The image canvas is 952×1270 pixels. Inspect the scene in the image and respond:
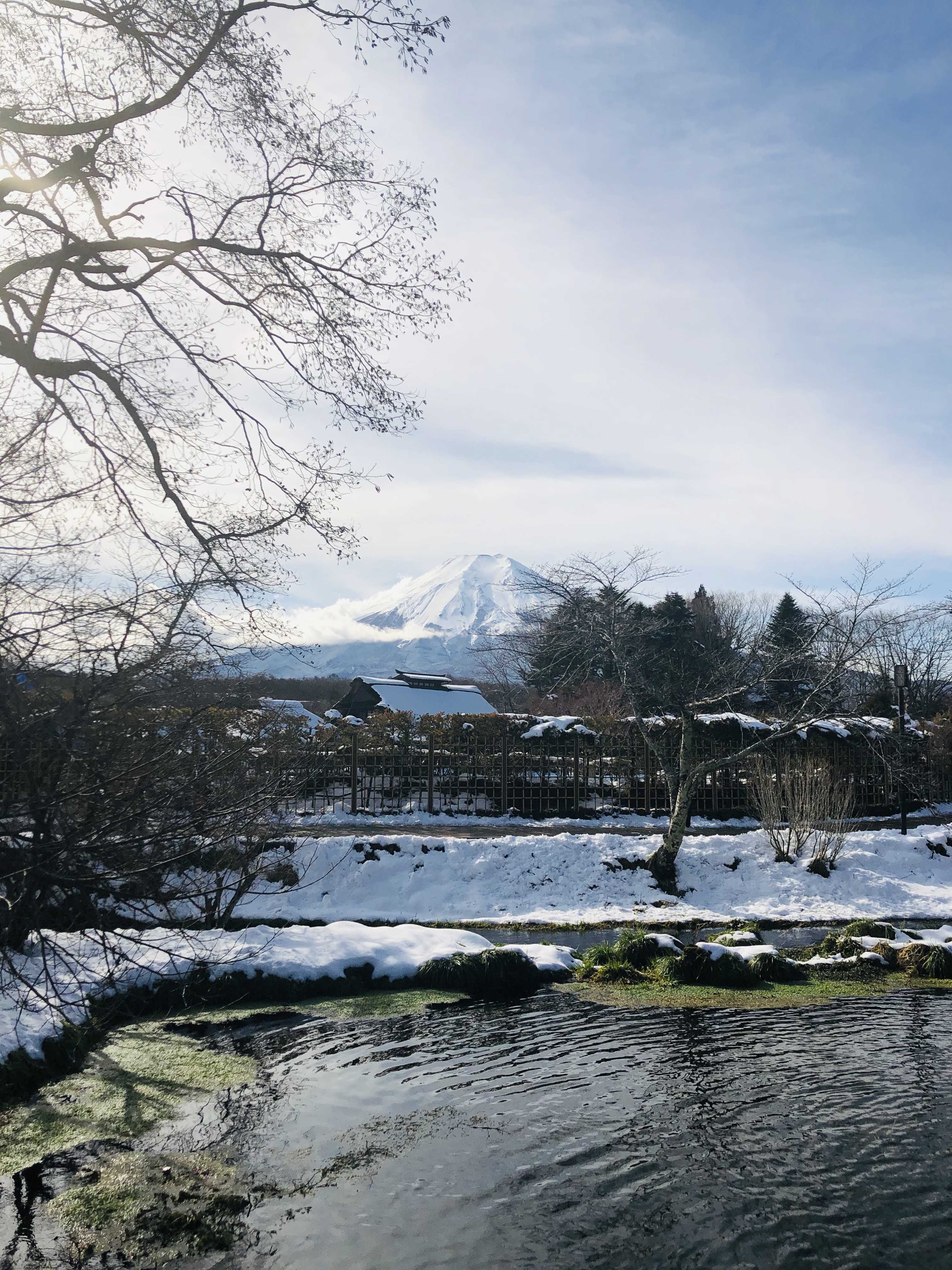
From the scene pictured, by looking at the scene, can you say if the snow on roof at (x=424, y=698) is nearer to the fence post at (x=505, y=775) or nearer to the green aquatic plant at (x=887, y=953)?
the fence post at (x=505, y=775)

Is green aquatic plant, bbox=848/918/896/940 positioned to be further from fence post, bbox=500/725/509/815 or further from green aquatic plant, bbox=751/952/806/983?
fence post, bbox=500/725/509/815

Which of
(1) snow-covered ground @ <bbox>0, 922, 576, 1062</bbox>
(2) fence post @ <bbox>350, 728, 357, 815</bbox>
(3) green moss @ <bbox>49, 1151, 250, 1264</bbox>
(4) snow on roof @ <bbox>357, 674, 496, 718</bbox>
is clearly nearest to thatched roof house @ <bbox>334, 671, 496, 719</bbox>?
(4) snow on roof @ <bbox>357, 674, 496, 718</bbox>

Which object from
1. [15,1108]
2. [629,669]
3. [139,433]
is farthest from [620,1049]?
[629,669]

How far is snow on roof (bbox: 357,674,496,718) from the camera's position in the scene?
28.1 metres

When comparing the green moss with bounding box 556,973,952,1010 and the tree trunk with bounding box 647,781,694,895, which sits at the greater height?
the tree trunk with bounding box 647,781,694,895

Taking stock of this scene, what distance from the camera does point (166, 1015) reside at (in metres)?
8.11

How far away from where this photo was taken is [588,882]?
14141 mm

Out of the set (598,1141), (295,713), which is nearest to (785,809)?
(295,713)

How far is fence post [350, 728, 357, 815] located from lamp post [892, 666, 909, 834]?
414 inches

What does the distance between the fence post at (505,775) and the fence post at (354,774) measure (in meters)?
3.11

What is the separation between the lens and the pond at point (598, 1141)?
4137 mm

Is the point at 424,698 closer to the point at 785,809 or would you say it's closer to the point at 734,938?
the point at 785,809

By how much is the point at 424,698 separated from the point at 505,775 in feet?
37.6

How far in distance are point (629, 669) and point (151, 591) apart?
11465mm
